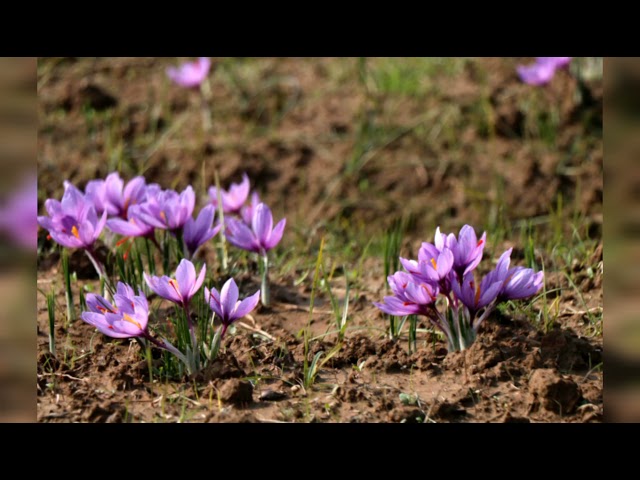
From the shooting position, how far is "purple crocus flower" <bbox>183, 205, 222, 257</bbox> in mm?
Result: 2754

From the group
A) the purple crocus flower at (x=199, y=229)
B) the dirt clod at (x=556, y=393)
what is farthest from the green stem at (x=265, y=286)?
the dirt clod at (x=556, y=393)

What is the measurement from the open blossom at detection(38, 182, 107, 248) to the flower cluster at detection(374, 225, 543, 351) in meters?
0.91

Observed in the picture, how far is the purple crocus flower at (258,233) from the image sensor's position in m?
2.73

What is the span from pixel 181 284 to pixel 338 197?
189cm

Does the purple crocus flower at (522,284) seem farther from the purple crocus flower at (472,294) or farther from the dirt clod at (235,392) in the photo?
the dirt clod at (235,392)

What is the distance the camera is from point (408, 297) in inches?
93.0

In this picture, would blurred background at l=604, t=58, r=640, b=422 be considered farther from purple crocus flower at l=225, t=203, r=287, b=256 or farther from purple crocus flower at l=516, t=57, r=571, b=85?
purple crocus flower at l=516, t=57, r=571, b=85

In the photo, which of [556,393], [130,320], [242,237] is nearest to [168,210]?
[242,237]

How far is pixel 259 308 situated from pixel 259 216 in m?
0.35

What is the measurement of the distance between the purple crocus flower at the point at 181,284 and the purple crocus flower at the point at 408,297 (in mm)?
495

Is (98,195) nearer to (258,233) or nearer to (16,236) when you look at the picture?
(258,233)

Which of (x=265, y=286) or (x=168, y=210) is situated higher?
(x=168, y=210)

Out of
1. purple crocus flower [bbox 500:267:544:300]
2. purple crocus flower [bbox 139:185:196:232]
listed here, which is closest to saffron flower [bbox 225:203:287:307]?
purple crocus flower [bbox 139:185:196:232]

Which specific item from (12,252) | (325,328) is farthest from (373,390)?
(12,252)
